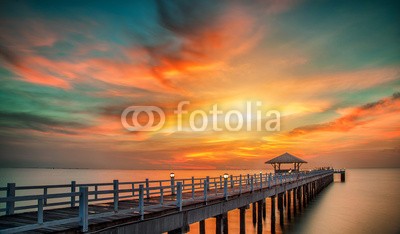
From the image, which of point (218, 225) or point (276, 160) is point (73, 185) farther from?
point (276, 160)

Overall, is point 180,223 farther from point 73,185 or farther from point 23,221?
point 23,221

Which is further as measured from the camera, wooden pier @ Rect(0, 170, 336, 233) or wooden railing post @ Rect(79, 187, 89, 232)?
wooden railing post @ Rect(79, 187, 89, 232)

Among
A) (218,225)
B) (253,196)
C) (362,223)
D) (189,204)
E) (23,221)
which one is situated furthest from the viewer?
(362,223)

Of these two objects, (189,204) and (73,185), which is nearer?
(73,185)

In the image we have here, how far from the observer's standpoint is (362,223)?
136 feet

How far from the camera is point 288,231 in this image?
1362 inches

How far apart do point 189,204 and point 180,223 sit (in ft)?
5.41

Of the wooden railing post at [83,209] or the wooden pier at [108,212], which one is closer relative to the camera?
the wooden pier at [108,212]

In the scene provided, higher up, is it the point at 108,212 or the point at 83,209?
the point at 83,209

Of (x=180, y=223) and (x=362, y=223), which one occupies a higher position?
(x=180, y=223)

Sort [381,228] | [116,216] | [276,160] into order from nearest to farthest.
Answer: [116,216] < [381,228] < [276,160]

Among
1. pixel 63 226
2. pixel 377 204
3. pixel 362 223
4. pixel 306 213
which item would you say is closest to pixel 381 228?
pixel 362 223

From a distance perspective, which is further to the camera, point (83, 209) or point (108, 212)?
point (108, 212)

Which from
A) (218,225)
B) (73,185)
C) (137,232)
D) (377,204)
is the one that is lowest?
(377,204)
